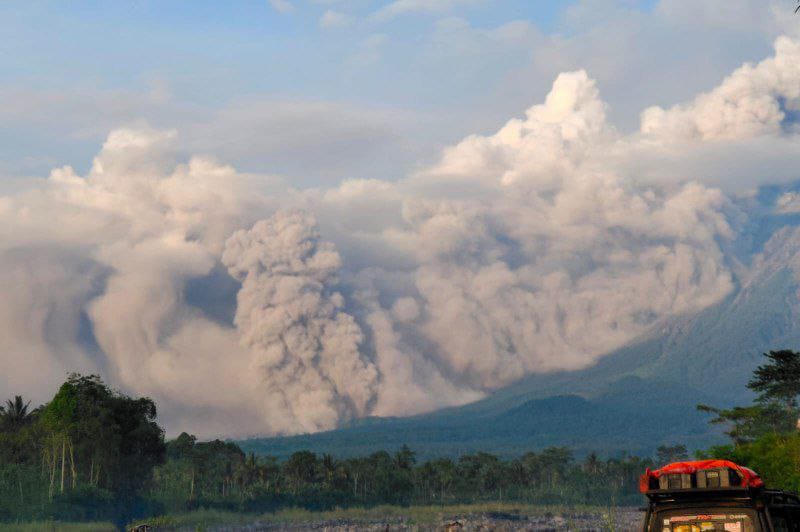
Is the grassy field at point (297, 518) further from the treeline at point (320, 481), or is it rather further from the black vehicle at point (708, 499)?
the black vehicle at point (708, 499)

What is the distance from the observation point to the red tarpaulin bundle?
11.5 metres

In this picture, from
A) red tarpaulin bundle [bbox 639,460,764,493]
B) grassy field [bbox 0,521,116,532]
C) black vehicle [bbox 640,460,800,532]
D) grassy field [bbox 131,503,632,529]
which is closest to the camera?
red tarpaulin bundle [bbox 639,460,764,493]

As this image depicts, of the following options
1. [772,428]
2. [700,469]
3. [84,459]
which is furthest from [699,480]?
[772,428]

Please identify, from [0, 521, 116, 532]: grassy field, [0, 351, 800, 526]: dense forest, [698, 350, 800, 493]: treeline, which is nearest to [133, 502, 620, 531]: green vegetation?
[0, 351, 800, 526]: dense forest

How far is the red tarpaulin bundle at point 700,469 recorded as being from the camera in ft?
37.7

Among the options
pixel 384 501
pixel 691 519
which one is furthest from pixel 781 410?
pixel 691 519

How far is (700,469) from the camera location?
11.9 meters

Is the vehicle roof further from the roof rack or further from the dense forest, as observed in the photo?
Answer: the dense forest

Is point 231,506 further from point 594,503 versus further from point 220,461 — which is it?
point 594,503

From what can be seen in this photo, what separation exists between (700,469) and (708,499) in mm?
380

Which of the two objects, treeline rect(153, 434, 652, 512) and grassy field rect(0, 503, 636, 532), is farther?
treeline rect(153, 434, 652, 512)

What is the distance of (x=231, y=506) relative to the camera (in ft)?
414

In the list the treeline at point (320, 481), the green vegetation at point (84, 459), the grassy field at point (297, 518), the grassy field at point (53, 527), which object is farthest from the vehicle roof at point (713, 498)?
the treeline at point (320, 481)

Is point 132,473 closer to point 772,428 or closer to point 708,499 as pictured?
point 772,428
